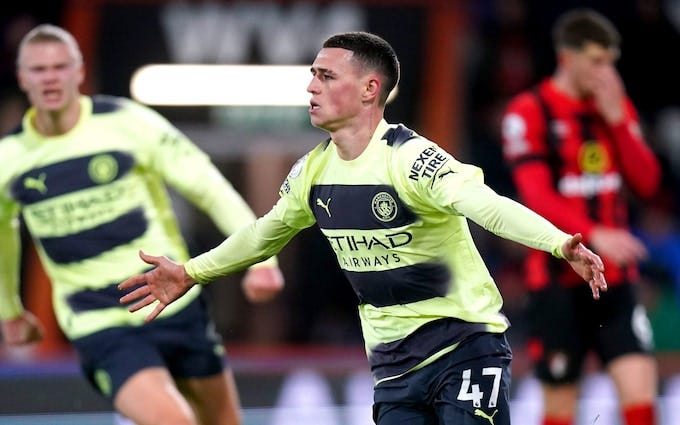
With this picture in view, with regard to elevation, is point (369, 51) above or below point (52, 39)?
below

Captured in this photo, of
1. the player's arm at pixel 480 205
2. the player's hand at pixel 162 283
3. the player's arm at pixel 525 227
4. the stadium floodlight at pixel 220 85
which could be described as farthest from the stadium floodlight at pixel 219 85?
the player's arm at pixel 525 227

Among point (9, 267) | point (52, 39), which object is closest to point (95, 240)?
point (9, 267)

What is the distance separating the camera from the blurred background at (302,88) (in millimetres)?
12758

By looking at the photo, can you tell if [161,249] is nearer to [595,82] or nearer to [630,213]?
[595,82]

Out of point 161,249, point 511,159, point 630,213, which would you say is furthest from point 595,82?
point 630,213

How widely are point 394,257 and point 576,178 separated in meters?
2.33

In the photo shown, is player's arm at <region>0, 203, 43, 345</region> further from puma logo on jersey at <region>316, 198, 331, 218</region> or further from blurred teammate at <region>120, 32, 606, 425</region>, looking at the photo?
puma logo on jersey at <region>316, 198, 331, 218</region>

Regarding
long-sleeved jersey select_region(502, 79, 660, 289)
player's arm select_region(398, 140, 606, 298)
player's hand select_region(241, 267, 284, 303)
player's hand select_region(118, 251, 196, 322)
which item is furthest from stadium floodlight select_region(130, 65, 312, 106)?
player's arm select_region(398, 140, 606, 298)

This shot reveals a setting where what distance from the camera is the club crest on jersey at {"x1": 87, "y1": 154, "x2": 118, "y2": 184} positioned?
6.53 meters

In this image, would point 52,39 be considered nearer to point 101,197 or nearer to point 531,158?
point 101,197

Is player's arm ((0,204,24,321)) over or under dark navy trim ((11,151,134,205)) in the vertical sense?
under

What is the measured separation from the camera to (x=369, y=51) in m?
5.26

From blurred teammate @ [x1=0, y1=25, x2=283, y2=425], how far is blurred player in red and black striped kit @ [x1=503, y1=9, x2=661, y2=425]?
1575 mm

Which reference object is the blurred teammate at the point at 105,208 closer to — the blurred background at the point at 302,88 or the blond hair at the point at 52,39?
the blond hair at the point at 52,39
